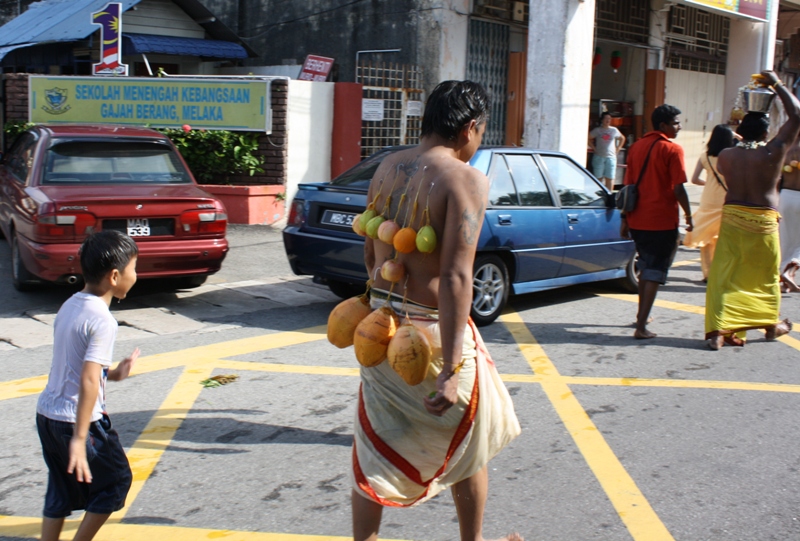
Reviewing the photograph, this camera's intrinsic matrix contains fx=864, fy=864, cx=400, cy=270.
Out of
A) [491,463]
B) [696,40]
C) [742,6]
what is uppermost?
[742,6]

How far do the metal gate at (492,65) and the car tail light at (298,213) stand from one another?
759 centimetres

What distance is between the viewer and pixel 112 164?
7.82 meters

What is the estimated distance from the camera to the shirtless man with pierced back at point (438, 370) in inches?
114

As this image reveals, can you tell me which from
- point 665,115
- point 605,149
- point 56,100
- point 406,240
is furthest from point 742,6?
point 406,240

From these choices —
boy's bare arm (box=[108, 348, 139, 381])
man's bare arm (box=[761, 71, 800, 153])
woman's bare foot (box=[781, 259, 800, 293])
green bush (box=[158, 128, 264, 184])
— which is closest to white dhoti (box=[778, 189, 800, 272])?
woman's bare foot (box=[781, 259, 800, 293])

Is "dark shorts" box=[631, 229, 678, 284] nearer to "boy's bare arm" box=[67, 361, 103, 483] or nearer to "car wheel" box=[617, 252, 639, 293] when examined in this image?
"car wheel" box=[617, 252, 639, 293]

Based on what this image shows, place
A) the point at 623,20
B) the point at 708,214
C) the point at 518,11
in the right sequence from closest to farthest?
1. the point at 708,214
2. the point at 518,11
3. the point at 623,20

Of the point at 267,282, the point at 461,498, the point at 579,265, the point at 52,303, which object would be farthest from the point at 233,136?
the point at 461,498

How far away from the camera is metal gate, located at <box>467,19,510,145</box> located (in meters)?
14.6

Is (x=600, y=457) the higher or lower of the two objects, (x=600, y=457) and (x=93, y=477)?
the lower

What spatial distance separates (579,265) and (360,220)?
498 centimetres

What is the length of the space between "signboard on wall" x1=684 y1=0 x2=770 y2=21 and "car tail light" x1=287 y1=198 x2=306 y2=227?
9.94 metres

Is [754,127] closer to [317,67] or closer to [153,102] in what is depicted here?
[153,102]

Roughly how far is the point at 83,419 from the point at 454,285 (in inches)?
52.2
